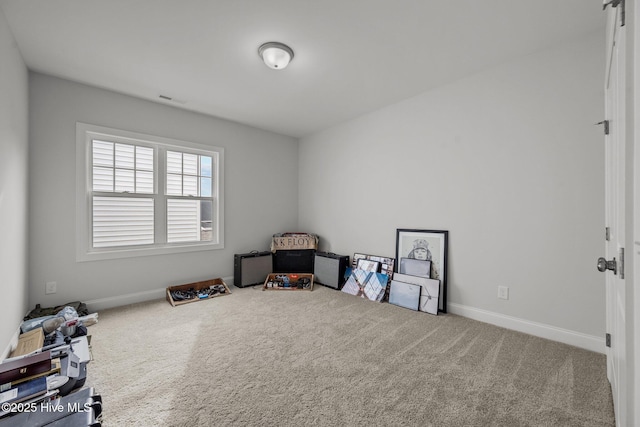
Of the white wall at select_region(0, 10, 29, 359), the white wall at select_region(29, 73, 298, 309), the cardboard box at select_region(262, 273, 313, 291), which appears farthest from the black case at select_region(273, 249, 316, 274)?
the white wall at select_region(0, 10, 29, 359)

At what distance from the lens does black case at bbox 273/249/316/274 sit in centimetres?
446

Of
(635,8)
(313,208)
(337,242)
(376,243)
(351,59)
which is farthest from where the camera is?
(313,208)

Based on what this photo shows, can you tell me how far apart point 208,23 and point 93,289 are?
308cm

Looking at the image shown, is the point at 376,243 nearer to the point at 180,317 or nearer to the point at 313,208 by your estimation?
the point at 313,208

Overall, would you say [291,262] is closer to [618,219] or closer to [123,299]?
[123,299]

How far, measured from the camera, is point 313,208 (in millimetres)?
4863

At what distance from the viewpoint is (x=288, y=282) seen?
415cm

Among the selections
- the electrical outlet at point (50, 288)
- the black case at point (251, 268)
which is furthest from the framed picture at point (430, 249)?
the electrical outlet at point (50, 288)

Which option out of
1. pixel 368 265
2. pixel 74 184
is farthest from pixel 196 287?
pixel 368 265

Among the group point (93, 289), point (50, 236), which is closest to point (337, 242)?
point (93, 289)

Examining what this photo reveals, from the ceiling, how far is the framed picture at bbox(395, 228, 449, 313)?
5.60ft

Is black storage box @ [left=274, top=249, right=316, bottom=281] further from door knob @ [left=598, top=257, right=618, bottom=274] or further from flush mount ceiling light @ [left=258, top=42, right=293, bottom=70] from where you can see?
door knob @ [left=598, top=257, right=618, bottom=274]

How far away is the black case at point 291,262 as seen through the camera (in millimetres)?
4457

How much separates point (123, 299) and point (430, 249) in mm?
3726
